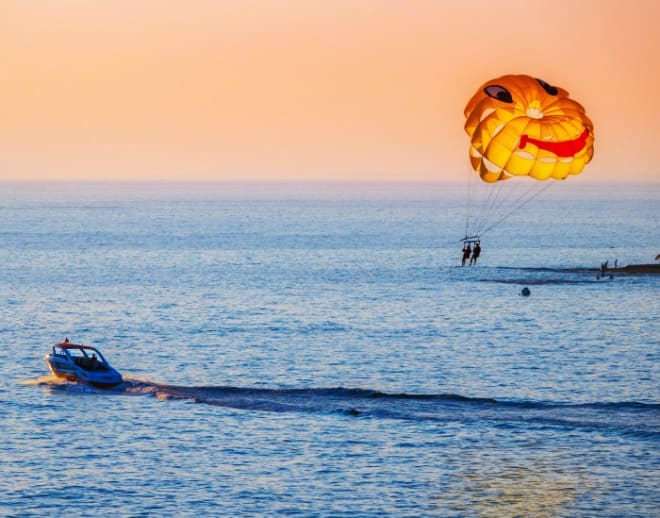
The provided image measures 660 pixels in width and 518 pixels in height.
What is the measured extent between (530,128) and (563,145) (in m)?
2.35

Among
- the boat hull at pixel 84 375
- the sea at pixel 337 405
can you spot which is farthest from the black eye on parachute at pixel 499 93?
the boat hull at pixel 84 375

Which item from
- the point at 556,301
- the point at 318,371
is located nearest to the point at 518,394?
the point at 318,371

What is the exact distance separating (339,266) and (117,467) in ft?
365

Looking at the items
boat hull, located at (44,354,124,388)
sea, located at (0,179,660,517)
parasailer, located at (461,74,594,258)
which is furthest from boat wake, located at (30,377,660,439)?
parasailer, located at (461,74,594,258)

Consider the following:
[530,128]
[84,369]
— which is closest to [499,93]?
[530,128]

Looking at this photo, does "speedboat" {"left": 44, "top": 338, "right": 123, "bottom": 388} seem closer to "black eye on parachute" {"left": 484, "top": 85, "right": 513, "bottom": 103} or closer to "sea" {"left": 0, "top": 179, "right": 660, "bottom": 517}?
"sea" {"left": 0, "top": 179, "right": 660, "bottom": 517}

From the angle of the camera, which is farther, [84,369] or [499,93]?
[499,93]

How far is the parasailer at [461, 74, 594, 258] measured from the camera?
259ft

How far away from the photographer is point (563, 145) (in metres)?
78.9

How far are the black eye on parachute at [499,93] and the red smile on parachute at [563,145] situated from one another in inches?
101

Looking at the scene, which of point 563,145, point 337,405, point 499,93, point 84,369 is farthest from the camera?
point 499,93

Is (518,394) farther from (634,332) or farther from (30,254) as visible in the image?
(30,254)

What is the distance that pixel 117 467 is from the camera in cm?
5762

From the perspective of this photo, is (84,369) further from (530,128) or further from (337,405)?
(530,128)
